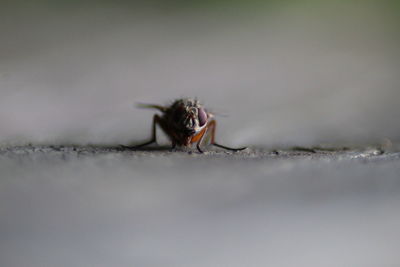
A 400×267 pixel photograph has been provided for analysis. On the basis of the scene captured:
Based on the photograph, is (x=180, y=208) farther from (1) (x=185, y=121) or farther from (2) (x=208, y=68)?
(2) (x=208, y=68)

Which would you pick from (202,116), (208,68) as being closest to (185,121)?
(202,116)

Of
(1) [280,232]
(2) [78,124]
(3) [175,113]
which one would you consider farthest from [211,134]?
(1) [280,232]

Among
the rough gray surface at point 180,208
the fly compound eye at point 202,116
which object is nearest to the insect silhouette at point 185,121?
the fly compound eye at point 202,116

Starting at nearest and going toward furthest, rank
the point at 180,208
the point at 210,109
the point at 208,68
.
Answer: the point at 180,208, the point at 210,109, the point at 208,68

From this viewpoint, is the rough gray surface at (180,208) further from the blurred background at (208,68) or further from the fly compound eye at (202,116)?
the fly compound eye at (202,116)

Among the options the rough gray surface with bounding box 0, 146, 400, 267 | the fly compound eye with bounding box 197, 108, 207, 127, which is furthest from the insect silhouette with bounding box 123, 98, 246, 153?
the rough gray surface with bounding box 0, 146, 400, 267

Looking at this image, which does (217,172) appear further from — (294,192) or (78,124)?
(78,124)

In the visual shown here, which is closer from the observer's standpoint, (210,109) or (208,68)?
(210,109)

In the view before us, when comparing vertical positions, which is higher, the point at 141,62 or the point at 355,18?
the point at 355,18
